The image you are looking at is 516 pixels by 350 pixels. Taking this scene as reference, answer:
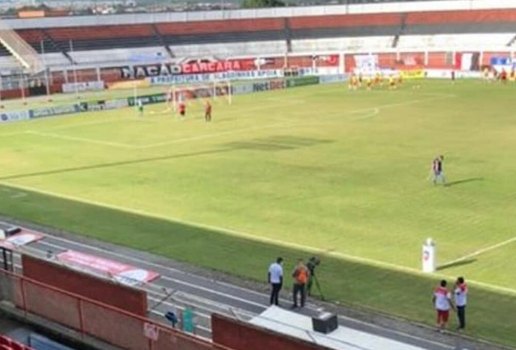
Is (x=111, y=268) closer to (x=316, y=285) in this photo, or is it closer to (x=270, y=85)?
(x=316, y=285)

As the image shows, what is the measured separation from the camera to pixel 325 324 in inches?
700

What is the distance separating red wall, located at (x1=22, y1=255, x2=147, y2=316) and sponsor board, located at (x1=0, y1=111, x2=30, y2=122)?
5172cm

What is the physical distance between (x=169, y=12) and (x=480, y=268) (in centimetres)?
10199

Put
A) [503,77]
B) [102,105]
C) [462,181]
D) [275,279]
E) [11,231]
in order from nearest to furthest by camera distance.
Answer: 1. [275,279]
2. [11,231]
3. [462,181]
4. [102,105]
5. [503,77]

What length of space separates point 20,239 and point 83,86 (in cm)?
7446

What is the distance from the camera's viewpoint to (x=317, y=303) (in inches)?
910

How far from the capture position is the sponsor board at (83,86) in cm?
9994

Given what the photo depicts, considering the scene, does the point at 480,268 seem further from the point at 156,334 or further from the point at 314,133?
the point at 314,133

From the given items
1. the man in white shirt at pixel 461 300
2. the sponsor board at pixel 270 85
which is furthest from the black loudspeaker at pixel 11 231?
the sponsor board at pixel 270 85

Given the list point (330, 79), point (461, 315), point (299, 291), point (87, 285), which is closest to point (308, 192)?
point (299, 291)

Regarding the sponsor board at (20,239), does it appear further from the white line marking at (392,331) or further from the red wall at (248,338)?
the red wall at (248,338)

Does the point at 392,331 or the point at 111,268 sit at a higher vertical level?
the point at 111,268

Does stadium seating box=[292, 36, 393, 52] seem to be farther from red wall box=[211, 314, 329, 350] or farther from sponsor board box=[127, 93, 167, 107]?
red wall box=[211, 314, 329, 350]

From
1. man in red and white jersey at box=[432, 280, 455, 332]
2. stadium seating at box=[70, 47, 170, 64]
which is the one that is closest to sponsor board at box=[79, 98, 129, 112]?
stadium seating at box=[70, 47, 170, 64]
